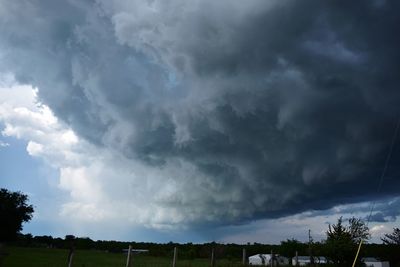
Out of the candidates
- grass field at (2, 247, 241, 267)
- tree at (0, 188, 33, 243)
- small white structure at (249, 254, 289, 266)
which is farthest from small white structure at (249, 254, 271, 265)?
tree at (0, 188, 33, 243)

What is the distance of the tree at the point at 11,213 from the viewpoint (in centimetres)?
8775

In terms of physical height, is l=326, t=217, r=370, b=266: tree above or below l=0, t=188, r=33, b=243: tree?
below

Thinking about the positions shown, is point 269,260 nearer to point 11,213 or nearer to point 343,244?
point 343,244

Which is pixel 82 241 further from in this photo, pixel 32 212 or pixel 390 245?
pixel 390 245

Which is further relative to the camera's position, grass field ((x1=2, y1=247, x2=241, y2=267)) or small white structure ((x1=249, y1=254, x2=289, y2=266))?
small white structure ((x1=249, y1=254, x2=289, y2=266))

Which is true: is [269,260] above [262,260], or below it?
above

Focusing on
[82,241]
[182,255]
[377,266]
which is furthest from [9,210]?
[82,241]

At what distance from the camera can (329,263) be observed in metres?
37.8

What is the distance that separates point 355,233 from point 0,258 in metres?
Result: 34.9

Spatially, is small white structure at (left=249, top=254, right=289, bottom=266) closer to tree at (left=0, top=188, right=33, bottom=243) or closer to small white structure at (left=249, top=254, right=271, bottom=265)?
small white structure at (left=249, top=254, right=271, bottom=265)

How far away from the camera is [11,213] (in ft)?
292

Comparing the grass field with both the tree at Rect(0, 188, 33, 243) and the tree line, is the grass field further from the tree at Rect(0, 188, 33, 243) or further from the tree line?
the tree at Rect(0, 188, 33, 243)

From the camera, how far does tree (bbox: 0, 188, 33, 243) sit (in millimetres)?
87750

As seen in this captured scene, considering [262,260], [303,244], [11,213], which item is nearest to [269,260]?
[262,260]
